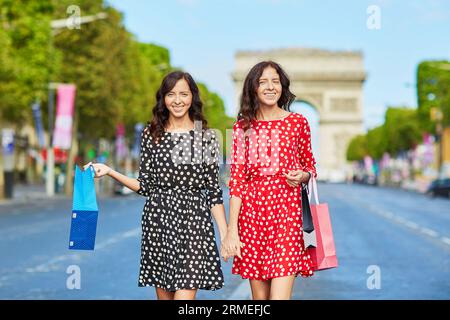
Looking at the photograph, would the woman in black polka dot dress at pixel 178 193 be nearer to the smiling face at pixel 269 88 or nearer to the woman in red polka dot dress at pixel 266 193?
the woman in red polka dot dress at pixel 266 193

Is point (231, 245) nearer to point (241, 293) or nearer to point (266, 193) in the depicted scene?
point (266, 193)

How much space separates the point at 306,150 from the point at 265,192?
285 millimetres

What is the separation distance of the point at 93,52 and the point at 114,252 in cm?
3638

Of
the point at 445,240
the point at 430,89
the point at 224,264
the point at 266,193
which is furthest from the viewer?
the point at 430,89

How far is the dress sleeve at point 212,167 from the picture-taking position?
5.60 metres

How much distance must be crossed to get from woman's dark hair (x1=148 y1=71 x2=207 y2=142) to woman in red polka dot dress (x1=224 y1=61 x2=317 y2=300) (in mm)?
211

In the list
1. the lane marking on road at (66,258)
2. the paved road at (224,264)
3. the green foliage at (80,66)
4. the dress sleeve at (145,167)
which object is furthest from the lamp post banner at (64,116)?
the dress sleeve at (145,167)

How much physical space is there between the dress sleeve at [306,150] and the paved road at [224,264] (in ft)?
19.0

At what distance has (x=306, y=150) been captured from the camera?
5645mm

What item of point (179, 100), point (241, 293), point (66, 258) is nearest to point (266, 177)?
point (179, 100)

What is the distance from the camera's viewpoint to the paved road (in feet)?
39.1

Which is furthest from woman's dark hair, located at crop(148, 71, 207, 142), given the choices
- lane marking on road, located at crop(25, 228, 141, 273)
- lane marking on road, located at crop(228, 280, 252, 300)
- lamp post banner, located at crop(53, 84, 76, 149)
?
lamp post banner, located at crop(53, 84, 76, 149)

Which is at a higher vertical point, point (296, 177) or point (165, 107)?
point (165, 107)
